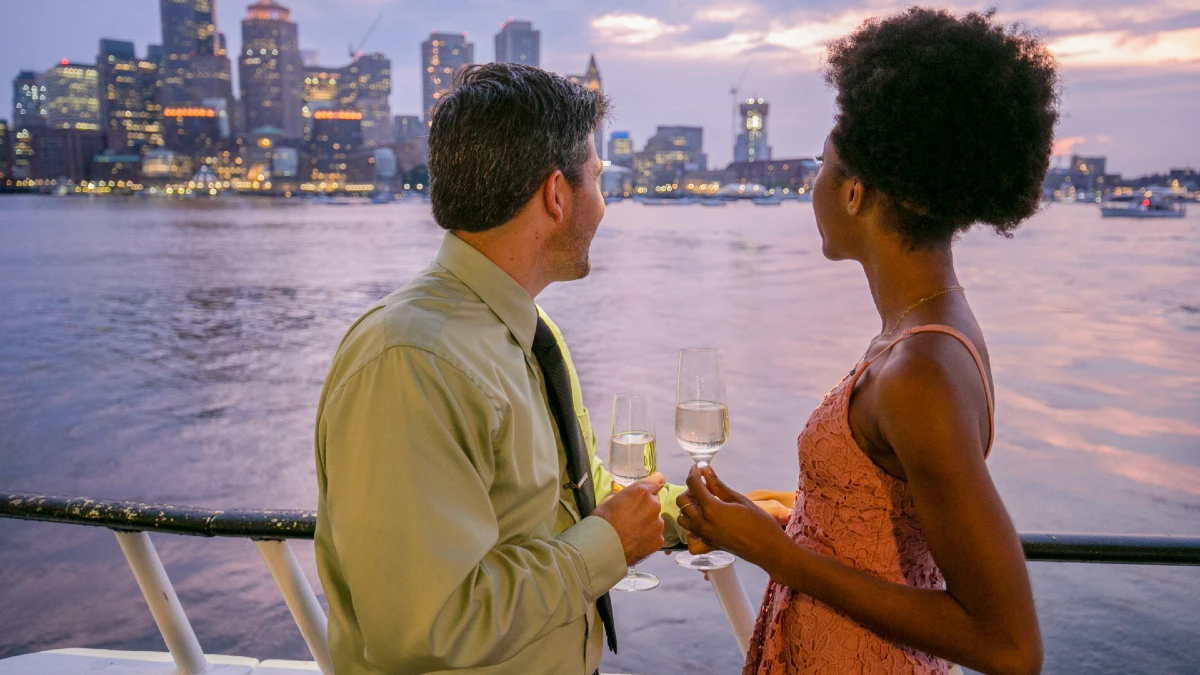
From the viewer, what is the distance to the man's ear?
5.86 ft

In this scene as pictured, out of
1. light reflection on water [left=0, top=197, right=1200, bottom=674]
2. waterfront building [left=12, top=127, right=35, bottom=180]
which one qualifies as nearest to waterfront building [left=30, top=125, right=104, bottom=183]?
waterfront building [left=12, top=127, right=35, bottom=180]

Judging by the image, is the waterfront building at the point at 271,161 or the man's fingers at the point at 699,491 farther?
the waterfront building at the point at 271,161

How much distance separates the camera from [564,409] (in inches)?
69.8

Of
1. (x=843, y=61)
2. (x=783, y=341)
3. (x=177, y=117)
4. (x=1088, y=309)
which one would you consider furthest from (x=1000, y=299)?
(x=177, y=117)

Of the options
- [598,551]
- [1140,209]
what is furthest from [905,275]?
[1140,209]

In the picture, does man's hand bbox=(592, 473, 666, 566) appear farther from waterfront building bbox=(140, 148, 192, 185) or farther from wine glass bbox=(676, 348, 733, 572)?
waterfront building bbox=(140, 148, 192, 185)

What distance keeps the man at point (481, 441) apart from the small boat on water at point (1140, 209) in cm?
13079

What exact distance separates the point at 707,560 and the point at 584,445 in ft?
1.82

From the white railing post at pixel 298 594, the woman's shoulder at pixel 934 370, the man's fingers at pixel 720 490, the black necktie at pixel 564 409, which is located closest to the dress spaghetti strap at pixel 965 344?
the woman's shoulder at pixel 934 370

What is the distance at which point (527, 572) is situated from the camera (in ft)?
4.97

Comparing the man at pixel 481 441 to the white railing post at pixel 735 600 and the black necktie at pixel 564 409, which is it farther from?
the white railing post at pixel 735 600

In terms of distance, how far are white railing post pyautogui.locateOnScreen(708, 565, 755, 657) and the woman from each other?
0.44 meters

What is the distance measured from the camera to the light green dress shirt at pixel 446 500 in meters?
1.38

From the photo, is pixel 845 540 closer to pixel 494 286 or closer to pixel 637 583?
pixel 637 583
